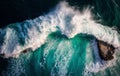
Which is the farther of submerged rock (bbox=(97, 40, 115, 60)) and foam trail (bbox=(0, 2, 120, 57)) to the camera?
submerged rock (bbox=(97, 40, 115, 60))

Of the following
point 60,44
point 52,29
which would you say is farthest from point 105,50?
point 52,29

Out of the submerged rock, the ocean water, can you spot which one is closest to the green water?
the ocean water

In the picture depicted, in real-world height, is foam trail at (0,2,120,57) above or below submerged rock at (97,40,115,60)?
above

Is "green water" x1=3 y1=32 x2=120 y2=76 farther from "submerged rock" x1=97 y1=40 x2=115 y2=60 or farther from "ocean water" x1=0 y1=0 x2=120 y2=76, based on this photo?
"submerged rock" x1=97 y1=40 x2=115 y2=60

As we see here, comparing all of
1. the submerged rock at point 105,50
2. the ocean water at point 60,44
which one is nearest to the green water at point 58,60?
the ocean water at point 60,44

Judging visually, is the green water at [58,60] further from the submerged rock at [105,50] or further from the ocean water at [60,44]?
the submerged rock at [105,50]

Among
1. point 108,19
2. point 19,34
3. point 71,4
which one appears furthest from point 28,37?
point 108,19
